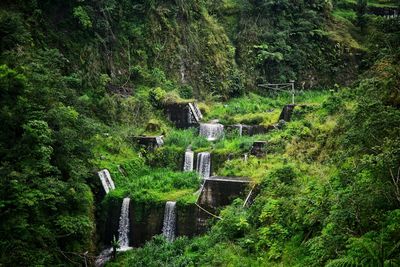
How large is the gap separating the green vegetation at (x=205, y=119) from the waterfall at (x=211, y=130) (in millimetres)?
844

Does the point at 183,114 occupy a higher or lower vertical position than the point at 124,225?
higher

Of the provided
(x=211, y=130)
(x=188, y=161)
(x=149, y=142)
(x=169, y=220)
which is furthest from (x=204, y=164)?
(x=169, y=220)

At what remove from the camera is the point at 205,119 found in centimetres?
2769

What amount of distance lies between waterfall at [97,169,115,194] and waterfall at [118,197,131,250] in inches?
52.2

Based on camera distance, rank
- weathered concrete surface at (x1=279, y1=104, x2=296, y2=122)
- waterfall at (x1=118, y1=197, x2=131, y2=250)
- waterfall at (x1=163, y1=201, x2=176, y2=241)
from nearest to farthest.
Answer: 1. waterfall at (x1=163, y1=201, x2=176, y2=241)
2. waterfall at (x1=118, y1=197, x2=131, y2=250)
3. weathered concrete surface at (x1=279, y1=104, x2=296, y2=122)

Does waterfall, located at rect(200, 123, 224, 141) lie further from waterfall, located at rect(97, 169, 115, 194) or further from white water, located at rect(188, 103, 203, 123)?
waterfall, located at rect(97, 169, 115, 194)

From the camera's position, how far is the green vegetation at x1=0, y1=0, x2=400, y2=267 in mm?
9242

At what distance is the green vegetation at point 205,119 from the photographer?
30.3ft

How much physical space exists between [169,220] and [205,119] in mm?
11200

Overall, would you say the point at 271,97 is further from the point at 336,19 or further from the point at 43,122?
the point at 43,122

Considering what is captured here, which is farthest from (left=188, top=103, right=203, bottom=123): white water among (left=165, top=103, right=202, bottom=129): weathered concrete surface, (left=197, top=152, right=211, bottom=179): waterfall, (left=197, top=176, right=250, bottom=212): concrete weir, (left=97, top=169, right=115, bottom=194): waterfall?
(left=197, top=176, right=250, bottom=212): concrete weir

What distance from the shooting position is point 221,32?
3547cm

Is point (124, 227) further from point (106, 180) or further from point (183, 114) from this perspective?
point (183, 114)

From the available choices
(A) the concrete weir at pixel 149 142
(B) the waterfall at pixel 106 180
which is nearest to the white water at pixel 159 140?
(A) the concrete weir at pixel 149 142
